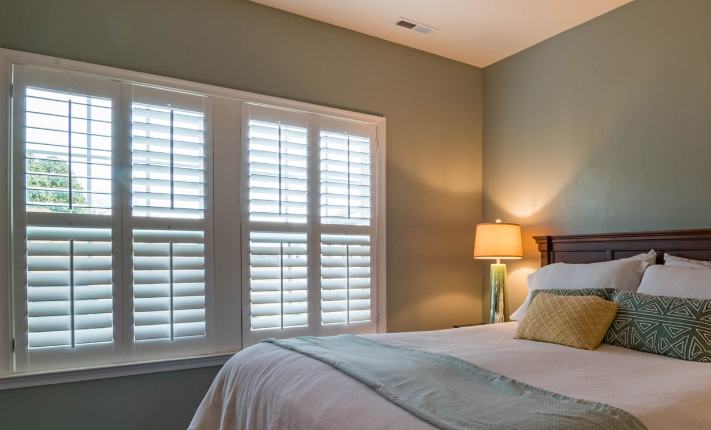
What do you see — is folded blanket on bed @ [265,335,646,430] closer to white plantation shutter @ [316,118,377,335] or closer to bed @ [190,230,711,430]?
bed @ [190,230,711,430]

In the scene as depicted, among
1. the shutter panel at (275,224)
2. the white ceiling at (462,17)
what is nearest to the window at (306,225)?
the shutter panel at (275,224)

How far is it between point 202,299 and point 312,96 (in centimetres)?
153

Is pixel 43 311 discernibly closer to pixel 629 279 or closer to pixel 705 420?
pixel 705 420

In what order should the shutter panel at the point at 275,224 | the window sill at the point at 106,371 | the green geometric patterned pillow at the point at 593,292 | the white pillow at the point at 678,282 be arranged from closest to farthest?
the white pillow at the point at 678,282
the window sill at the point at 106,371
the green geometric patterned pillow at the point at 593,292
the shutter panel at the point at 275,224

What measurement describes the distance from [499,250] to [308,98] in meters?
1.72

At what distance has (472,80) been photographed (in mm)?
4094

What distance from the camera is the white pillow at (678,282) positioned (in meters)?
2.22

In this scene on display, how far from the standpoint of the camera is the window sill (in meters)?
2.34

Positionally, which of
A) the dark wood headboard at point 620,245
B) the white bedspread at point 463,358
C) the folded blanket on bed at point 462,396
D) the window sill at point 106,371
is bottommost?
the window sill at point 106,371

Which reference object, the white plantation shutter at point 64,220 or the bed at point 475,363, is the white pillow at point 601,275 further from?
the white plantation shutter at point 64,220

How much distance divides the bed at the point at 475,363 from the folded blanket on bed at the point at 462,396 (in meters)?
0.05

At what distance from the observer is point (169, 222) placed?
2.73 m

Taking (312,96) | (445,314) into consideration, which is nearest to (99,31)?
(312,96)

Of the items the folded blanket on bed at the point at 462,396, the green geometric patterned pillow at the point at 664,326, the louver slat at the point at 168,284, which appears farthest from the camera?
the louver slat at the point at 168,284
